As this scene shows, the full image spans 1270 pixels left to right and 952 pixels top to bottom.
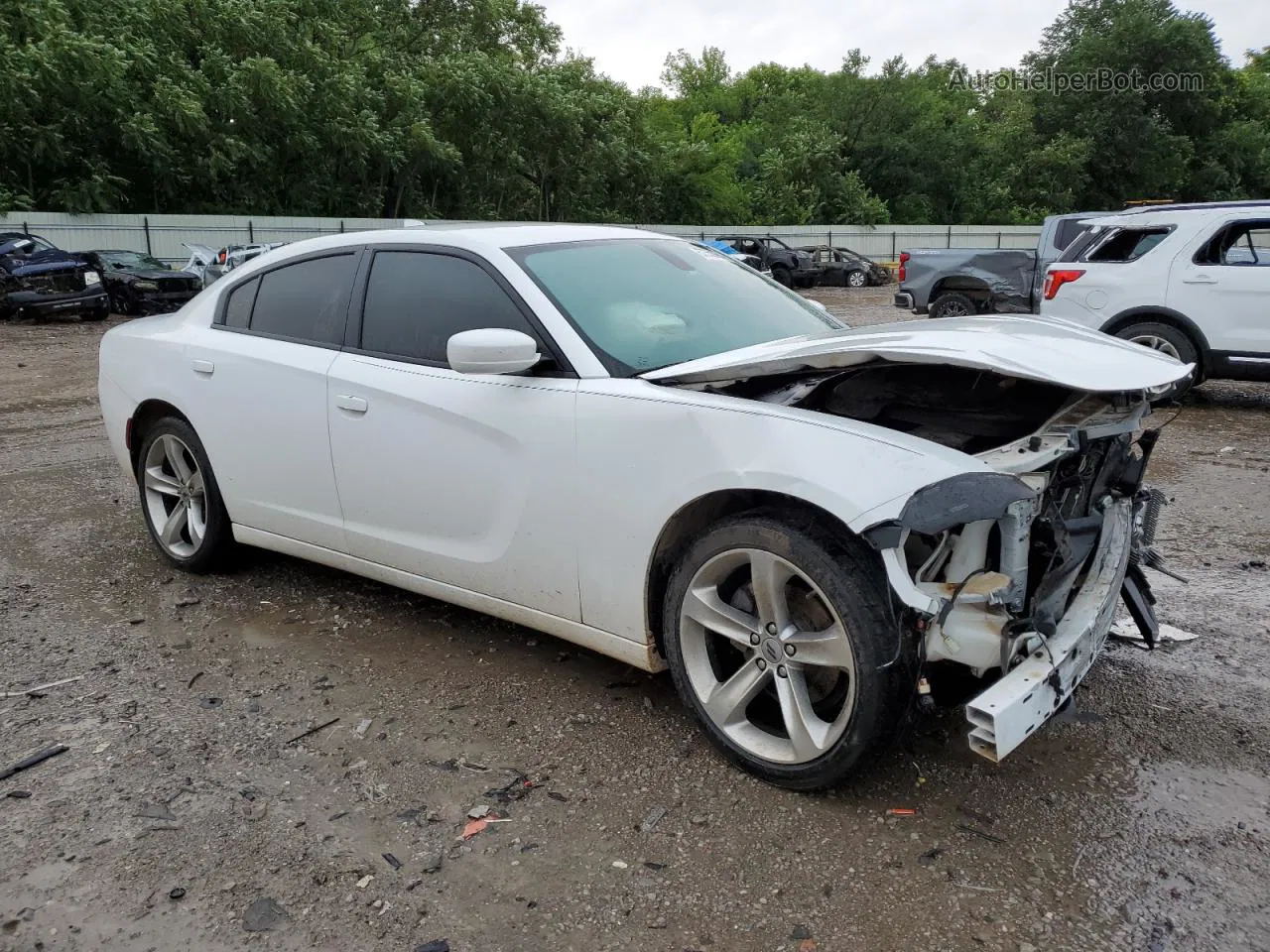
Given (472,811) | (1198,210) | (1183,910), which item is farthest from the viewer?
(1198,210)

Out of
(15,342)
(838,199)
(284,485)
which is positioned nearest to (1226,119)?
(838,199)

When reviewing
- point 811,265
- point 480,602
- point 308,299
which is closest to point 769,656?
point 480,602

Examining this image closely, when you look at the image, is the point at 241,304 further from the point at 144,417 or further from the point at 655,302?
the point at 655,302

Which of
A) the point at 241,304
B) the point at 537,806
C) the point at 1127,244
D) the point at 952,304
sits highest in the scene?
the point at 1127,244

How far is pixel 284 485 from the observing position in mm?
4262

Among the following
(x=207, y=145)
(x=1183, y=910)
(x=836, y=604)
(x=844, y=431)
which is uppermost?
(x=207, y=145)

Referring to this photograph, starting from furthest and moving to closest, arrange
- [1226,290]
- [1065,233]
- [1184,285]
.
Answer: [1065,233], [1184,285], [1226,290]

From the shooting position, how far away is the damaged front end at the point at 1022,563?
256 centimetres

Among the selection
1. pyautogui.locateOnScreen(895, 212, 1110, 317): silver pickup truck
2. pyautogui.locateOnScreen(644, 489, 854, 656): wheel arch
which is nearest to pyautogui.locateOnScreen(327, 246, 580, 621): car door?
pyautogui.locateOnScreen(644, 489, 854, 656): wheel arch

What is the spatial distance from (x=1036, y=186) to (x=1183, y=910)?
178ft

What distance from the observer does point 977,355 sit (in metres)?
2.78

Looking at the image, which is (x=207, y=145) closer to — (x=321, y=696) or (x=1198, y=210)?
(x=1198, y=210)

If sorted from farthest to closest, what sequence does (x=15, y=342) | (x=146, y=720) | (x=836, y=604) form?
1. (x=15, y=342)
2. (x=146, y=720)
3. (x=836, y=604)

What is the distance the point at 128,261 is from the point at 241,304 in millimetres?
18820
